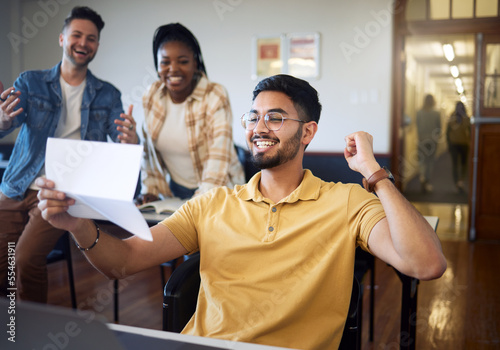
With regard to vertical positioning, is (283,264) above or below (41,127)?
below

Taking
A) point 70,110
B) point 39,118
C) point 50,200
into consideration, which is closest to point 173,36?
point 70,110

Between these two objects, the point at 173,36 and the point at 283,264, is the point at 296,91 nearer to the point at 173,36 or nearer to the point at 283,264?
the point at 283,264

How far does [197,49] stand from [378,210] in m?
1.40

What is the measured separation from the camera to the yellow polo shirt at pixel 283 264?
1276 millimetres

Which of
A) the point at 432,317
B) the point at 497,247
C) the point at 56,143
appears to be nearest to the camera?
the point at 56,143

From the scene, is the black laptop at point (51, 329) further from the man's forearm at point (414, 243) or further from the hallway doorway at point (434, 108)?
the hallway doorway at point (434, 108)

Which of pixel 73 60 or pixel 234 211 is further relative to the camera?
pixel 73 60

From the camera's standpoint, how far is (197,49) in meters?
2.36

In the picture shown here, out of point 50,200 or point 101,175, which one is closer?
point 101,175

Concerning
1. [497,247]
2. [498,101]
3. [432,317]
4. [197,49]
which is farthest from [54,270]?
[498,101]

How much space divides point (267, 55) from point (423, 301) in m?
2.74

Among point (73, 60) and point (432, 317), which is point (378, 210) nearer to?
point (73, 60)

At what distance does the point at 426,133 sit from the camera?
8.74 meters

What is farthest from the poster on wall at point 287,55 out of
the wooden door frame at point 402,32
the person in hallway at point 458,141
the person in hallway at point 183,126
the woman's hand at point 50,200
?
the woman's hand at point 50,200
